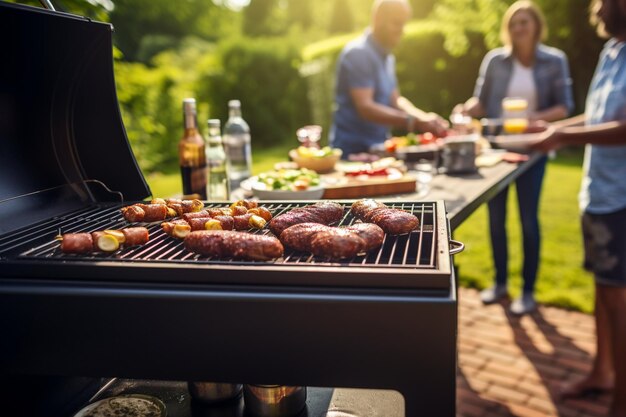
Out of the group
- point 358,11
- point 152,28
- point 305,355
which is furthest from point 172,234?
point 358,11

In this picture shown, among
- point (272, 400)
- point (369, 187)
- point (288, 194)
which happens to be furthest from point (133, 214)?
point (369, 187)

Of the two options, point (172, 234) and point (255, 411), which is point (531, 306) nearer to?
point (255, 411)

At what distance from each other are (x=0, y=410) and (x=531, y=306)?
4296 mm

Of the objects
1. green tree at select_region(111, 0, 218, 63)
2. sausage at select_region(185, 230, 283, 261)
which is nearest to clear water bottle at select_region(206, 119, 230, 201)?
sausage at select_region(185, 230, 283, 261)

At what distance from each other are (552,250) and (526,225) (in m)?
1.52

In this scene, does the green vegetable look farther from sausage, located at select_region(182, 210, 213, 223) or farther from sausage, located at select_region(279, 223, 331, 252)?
sausage, located at select_region(279, 223, 331, 252)

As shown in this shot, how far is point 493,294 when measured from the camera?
5.33 meters

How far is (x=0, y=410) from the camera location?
1.79 meters

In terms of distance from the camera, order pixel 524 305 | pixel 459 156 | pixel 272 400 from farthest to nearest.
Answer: pixel 524 305
pixel 459 156
pixel 272 400

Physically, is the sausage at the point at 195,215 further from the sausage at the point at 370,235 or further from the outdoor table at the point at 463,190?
the outdoor table at the point at 463,190

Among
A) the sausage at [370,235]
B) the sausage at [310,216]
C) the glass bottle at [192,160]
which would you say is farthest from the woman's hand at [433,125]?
the sausage at [370,235]

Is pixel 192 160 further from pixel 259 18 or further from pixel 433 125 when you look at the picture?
pixel 259 18

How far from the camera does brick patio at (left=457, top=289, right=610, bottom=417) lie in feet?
11.7

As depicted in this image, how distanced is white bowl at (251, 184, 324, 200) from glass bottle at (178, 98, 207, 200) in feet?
0.84
